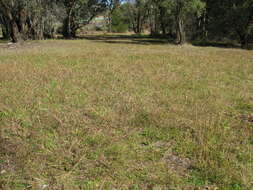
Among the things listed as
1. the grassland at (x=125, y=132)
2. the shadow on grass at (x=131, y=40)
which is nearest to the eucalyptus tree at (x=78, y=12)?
the shadow on grass at (x=131, y=40)

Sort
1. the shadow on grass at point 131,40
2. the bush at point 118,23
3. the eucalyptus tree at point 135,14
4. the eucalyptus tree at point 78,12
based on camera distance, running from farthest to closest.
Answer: the bush at point 118,23 < the eucalyptus tree at point 135,14 < the eucalyptus tree at point 78,12 < the shadow on grass at point 131,40

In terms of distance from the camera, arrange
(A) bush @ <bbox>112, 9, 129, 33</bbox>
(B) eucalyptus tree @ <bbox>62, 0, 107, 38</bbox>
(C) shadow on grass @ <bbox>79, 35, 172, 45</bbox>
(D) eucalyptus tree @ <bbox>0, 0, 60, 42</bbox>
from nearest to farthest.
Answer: (D) eucalyptus tree @ <bbox>0, 0, 60, 42</bbox> < (C) shadow on grass @ <bbox>79, 35, 172, 45</bbox> < (B) eucalyptus tree @ <bbox>62, 0, 107, 38</bbox> < (A) bush @ <bbox>112, 9, 129, 33</bbox>

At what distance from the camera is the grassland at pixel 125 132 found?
3.08 metres

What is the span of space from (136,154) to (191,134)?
1198 millimetres

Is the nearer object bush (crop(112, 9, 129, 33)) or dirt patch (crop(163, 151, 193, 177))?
dirt patch (crop(163, 151, 193, 177))

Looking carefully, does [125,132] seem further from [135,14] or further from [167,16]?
[135,14]

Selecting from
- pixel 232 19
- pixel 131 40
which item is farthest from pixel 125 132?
pixel 131 40

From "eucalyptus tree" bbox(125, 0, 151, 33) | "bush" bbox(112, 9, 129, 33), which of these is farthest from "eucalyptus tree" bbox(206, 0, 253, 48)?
"bush" bbox(112, 9, 129, 33)

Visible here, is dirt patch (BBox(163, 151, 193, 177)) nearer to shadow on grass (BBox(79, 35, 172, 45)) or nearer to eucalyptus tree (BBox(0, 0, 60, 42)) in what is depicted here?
eucalyptus tree (BBox(0, 0, 60, 42))

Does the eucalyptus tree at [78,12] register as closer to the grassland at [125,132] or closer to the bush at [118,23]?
the bush at [118,23]

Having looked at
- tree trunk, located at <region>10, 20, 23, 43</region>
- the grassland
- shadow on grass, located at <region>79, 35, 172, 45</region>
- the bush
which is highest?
the bush

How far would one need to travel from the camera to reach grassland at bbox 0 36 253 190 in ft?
10.1

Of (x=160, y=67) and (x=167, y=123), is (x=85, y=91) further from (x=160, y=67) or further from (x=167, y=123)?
(x=160, y=67)

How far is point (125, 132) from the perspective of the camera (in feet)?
14.1
